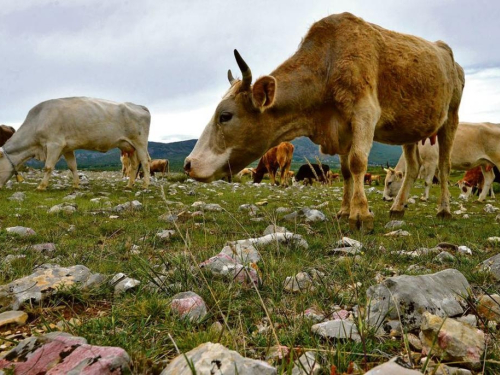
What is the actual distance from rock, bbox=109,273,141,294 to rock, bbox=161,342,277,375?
121 cm

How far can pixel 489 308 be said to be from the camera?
2.02 meters

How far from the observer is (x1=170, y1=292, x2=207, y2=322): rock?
2.04 m

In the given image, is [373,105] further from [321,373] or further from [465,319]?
[321,373]

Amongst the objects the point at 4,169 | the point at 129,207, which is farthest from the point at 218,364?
the point at 4,169

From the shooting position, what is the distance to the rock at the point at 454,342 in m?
1.52

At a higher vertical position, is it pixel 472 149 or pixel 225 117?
pixel 225 117

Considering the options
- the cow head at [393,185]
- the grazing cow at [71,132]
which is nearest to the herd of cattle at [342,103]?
the cow head at [393,185]

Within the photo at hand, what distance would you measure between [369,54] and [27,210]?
23.7ft

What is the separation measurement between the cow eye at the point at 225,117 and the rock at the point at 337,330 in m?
4.62

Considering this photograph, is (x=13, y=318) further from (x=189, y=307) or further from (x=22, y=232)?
(x=22, y=232)

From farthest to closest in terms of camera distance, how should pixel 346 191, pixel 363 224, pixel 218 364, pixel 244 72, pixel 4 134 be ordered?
pixel 4 134, pixel 346 191, pixel 244 72, pixel 363 224, pixel 218 364

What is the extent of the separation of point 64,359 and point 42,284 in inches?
46.5

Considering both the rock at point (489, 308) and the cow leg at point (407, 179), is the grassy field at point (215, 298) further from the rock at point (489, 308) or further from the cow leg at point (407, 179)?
the cow leg at point (407, 179)

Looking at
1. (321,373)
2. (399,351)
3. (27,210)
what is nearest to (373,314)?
(399,351)
